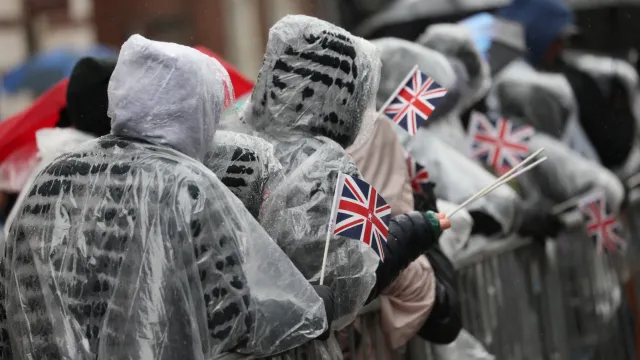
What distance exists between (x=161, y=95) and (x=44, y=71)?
656 cm

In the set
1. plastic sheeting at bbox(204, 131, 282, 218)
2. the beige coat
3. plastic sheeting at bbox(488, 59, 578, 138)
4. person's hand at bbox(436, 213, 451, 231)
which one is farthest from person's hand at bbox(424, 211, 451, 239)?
plastic sheeting at bbox(488, 59, 578, 138)

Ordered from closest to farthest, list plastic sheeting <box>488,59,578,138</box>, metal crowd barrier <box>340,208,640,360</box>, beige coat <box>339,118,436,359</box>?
beige coat <box>339,118,436,359</box>
metal crowd barrier <box>340,208,640,360</box>
plastic sheeting <box>488,59,578,138</box>

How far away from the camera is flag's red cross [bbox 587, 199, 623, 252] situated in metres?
6.67

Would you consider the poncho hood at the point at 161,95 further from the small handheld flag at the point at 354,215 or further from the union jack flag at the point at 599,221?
the union jack flag at the point at 599,221

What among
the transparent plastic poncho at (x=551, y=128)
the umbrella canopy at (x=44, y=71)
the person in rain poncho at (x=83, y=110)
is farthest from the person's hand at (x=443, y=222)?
the umbrella canopy at (x=44, y=71)

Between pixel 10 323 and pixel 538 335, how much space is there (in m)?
3.51

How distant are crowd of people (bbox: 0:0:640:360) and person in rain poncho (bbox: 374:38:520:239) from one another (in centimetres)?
44

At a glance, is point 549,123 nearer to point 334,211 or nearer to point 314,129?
point 314,129

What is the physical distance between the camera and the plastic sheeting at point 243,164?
367cm

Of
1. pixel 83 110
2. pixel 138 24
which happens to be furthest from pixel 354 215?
pixel 138 24

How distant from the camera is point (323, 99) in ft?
12.7

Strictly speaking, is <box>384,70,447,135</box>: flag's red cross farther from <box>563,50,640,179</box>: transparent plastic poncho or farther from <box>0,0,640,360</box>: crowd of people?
<box>563,50,640,179</box>: transparent plastic poncho

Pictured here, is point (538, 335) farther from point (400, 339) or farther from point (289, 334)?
point (289, 334)

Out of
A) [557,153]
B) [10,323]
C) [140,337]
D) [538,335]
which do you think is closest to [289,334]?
[140,337]
